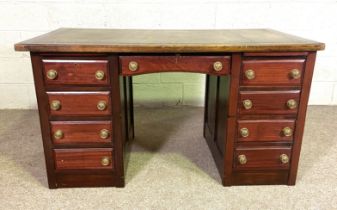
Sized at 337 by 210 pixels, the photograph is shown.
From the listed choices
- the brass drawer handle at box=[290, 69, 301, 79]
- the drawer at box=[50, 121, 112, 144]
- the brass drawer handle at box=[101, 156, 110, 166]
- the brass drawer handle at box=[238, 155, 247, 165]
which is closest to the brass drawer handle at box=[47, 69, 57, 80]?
the drawer at box=[50, 121, 112, 144]

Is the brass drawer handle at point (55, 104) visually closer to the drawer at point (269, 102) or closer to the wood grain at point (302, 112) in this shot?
the drawer at point (269, 102)

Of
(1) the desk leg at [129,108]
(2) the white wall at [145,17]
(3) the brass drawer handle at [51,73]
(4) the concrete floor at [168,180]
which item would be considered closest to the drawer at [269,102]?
(4) the concrete floor at [168,180]

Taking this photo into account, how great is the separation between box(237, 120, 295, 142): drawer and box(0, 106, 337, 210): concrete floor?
0.27m

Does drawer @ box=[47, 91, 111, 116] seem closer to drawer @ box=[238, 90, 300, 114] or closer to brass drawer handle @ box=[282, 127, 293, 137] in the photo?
drawer @ box=[238, 90, 300, 114]

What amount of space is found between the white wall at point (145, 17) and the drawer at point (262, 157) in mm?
1315

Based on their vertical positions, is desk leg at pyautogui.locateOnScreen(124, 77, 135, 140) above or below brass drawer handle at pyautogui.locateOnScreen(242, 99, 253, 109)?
below

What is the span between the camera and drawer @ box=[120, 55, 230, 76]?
1292 mm

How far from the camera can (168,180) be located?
1567 mm

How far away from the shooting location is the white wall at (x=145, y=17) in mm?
2346

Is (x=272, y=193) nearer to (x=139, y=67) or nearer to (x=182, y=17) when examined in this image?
(x=139, y=67)

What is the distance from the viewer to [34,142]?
6.47 feet

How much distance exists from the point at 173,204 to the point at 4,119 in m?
1.69

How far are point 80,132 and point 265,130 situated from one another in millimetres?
878

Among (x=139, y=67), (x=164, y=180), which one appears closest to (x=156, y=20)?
(x=139, y=67)
